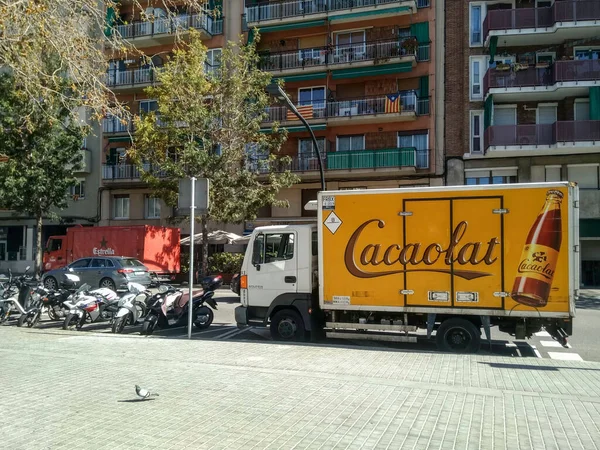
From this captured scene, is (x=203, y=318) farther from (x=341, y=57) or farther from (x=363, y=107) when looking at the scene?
(x=341, y=57)

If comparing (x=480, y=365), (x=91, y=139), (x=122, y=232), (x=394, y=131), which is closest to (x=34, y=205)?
(x=122, y=232)

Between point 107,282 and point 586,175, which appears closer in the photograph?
point 107,282

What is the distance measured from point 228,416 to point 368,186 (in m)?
24.4

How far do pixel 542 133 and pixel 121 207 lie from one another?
25093 mm

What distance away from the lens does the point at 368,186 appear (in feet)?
94.9

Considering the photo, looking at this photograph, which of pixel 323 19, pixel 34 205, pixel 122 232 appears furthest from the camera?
pixel 323 19

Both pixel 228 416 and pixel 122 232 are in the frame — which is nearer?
pixel 228 416

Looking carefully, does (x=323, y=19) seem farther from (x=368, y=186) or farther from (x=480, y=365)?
(x=480, y=365)

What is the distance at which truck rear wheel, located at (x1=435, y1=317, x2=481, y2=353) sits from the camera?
896 centimetres

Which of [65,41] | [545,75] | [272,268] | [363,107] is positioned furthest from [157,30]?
[272,268]

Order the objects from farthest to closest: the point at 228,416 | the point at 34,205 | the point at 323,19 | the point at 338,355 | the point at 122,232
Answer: the point at 323,19, the point at 34,205, the point at 122,232, the point at 338,355, the point at 228,416

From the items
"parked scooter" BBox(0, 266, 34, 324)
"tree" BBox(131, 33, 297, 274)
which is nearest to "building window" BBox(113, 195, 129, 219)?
"tree" BBox(131, 33, 297, 274)

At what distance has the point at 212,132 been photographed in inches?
968

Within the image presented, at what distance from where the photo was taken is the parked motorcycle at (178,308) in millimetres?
11258
